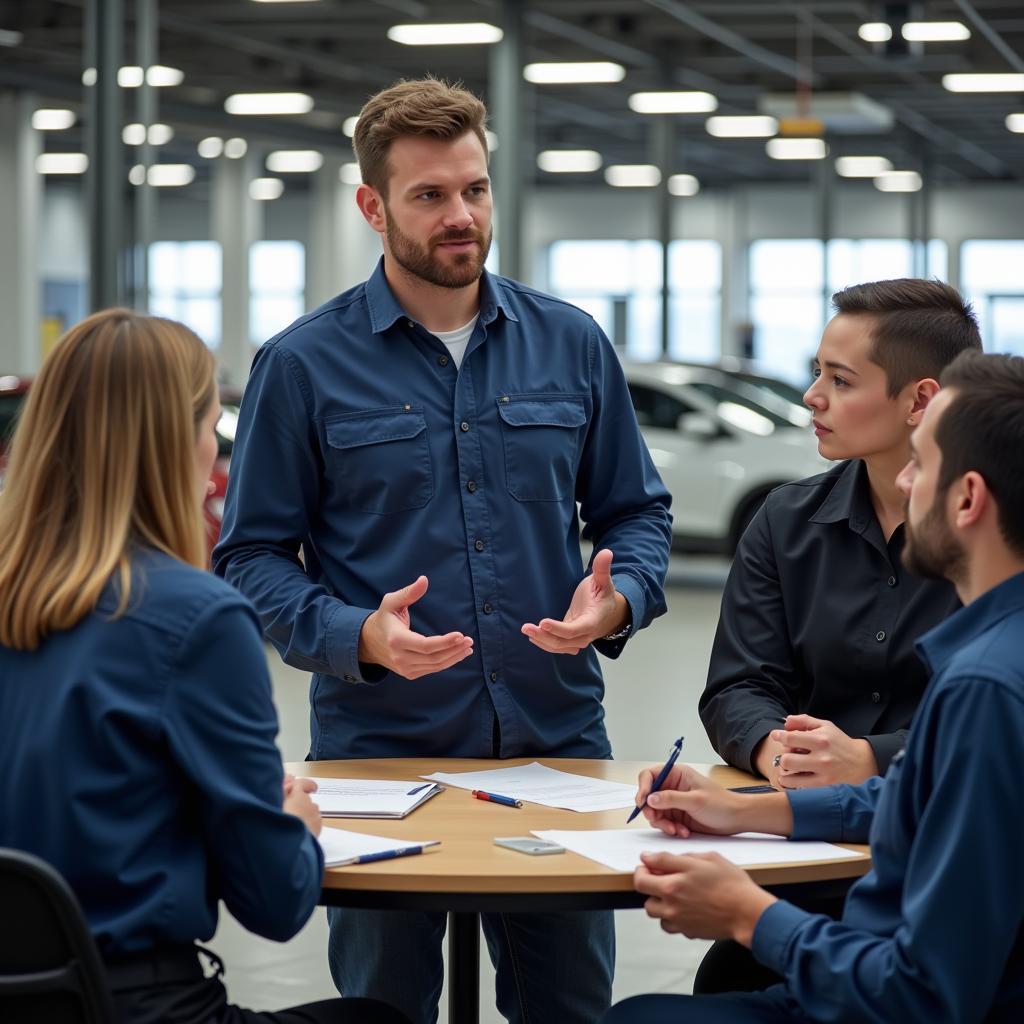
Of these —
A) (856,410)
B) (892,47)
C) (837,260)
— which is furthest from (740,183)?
(856,410)

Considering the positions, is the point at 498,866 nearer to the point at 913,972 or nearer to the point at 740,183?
the point at 913,972

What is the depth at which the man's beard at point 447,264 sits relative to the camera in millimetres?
Result: 2807

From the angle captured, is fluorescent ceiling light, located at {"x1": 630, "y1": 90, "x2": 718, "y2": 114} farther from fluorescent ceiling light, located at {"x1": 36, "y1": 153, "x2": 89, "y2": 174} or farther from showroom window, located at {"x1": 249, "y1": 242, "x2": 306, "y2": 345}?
showroom window, located at {"x1": 249, "y1": 242, "x2": 306, "y2": 345}

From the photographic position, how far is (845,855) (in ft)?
7.24

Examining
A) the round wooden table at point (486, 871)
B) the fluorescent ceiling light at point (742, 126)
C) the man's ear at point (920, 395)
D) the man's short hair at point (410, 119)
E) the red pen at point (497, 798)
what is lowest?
the red pen at point (497, 798)

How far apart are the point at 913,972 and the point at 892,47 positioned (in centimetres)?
1194

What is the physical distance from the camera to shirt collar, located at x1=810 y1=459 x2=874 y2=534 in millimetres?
2785

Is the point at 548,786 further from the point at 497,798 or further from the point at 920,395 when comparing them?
the point at 920,395

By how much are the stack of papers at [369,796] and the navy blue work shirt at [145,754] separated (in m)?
0.49

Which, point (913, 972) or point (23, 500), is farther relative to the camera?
point (23, 500)

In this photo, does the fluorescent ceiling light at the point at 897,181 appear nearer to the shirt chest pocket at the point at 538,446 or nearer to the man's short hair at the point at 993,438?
the shirt chest pocket at the point at 538,446

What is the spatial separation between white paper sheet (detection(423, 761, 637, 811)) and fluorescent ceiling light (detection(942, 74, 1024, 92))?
15.6 metres

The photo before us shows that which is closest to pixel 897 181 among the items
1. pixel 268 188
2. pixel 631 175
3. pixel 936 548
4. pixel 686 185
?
pixel 686 185

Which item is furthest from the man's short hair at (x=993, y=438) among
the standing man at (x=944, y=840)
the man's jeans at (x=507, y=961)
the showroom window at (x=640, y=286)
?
the showroom window at (x=640, y=286)
